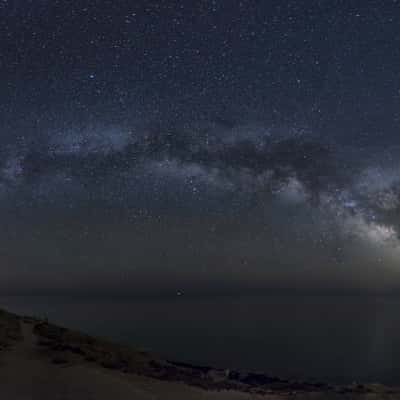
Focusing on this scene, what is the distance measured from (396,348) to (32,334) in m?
75.6

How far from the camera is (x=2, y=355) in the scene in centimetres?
1490

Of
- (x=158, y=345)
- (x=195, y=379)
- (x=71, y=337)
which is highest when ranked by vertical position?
(x=71, y=337)

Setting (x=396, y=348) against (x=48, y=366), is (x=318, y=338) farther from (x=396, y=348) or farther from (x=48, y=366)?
(x=48, y=366)

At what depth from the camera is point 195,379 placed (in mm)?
17891

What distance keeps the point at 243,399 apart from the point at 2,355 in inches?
370

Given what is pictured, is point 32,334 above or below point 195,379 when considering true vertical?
above

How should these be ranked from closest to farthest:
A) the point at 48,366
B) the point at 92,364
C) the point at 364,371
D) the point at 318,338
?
the point at 48,366 → the point at 92,364 → the point at 364,371 → the point at 318,338

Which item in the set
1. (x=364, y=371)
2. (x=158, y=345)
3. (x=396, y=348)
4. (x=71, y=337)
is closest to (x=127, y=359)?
(x=71, y=337)

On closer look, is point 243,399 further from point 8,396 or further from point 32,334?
point 32,334

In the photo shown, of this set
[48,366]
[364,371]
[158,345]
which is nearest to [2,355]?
[48,366]

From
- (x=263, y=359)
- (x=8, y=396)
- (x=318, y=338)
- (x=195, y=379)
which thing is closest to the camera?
(x=8, y=396)

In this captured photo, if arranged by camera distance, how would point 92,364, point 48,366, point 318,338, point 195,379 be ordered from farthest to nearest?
point 318,338 → point 195,379 → point 92,364 → point 48,366

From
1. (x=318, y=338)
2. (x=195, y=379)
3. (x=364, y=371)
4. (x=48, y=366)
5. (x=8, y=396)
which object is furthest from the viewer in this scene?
(x=318, y=338)

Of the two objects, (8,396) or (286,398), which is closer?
(8,396)
